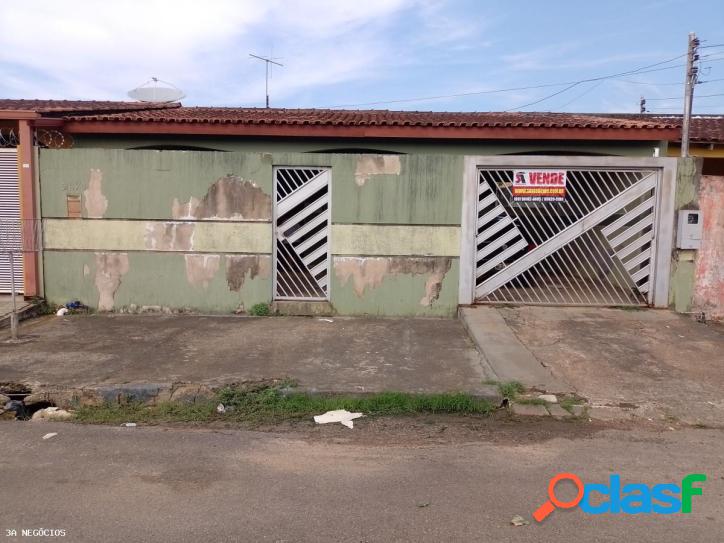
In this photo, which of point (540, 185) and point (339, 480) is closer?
point (339, 480)

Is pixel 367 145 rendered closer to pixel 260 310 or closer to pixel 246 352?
pixel 260 310

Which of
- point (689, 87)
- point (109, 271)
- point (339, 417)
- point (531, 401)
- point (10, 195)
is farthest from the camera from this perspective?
point (689, 87)

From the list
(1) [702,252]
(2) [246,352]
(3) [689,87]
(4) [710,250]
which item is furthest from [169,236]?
(3) [689,87]

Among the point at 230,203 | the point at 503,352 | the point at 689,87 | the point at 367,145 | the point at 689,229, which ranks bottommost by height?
the point at 503,352

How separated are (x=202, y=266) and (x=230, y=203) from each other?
3.42ft

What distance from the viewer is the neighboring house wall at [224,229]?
336 inches

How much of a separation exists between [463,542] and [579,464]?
138 centimetres

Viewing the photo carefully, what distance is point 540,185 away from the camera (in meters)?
8.52

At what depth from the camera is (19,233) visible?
853 cm

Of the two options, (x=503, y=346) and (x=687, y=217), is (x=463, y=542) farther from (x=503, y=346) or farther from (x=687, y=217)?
(x=687, y=217)

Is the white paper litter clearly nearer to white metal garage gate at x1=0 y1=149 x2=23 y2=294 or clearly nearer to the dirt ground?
the dirt ground

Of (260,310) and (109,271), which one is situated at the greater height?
(109,271)

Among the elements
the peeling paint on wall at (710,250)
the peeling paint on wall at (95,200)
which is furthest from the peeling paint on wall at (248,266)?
the peeling paint on wall at (710,250)

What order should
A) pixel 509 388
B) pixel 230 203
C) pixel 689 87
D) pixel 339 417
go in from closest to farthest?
pixel 339 417
pixel 509 388
pixel 230 203
pixel 689 87
